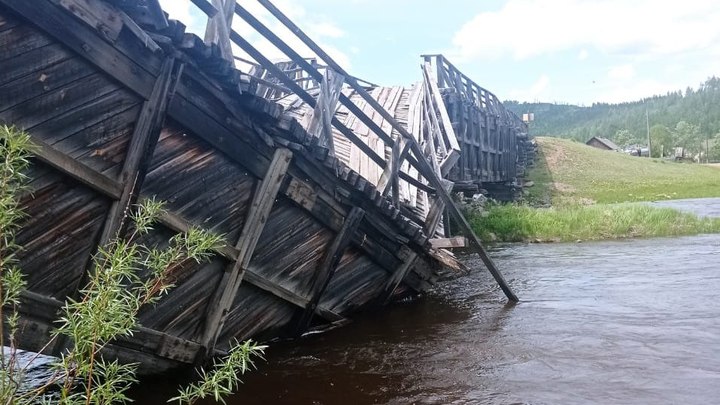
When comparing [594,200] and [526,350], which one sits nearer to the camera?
[526,350]

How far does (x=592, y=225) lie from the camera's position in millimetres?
17422


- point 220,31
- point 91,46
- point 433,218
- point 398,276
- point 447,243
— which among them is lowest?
point 398,276

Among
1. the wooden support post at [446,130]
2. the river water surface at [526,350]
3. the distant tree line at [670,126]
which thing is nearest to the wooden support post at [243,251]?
the river water surface at [526,350]

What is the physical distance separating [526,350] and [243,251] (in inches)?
143

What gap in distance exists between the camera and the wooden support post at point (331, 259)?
714 centimetres

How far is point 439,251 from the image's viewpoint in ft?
31.5

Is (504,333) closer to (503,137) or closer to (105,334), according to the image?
(105,334)

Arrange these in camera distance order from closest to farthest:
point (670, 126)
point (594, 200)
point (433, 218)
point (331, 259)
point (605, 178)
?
point (331, 259)
point (433, 218)
point (594, 200)
point (605, 178)
point (670, 126)

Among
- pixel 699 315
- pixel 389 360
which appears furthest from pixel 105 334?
pixel 699 315

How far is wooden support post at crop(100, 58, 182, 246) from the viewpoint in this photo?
469cm

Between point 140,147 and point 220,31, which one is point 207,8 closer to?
point 220,31

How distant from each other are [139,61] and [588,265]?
10971 mm

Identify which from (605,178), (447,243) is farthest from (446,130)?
(605,178)

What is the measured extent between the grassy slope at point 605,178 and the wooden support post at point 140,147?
30.7 m
